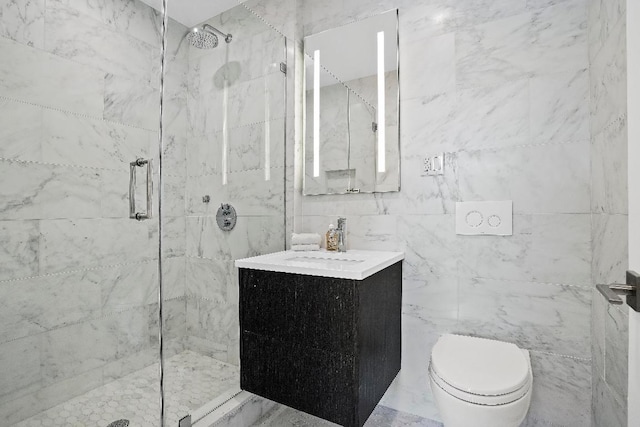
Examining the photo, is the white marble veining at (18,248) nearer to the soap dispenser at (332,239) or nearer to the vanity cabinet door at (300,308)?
the vanity cabinet door at (300,308)

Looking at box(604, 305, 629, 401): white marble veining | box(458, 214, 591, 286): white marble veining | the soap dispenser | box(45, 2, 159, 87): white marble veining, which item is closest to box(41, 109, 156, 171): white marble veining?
box(45, 2, 159, 87): white marble veining

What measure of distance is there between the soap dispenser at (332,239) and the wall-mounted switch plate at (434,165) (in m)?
0.59

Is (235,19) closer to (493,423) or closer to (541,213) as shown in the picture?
(541,213)

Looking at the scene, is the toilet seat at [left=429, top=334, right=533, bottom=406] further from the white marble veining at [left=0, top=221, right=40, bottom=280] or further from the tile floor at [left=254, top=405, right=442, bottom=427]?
the white marble veining at [left=0, top=221, right=40, bottom=280]

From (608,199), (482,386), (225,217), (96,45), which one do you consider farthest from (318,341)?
(96,45)

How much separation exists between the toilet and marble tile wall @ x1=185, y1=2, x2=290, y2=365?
1.07 meters

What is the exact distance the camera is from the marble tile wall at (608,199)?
999 mm

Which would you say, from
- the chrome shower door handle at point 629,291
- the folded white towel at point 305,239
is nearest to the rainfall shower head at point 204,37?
the folded white towel at point 305,239

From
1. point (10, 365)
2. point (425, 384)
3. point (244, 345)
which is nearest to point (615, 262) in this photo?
point (425, 384)

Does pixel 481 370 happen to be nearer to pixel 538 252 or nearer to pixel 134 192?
pixel 538 252

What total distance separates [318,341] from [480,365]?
24.7 inches

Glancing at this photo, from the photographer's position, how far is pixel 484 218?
1.54 meters

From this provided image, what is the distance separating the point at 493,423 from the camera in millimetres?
1035

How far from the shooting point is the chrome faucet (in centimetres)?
179
